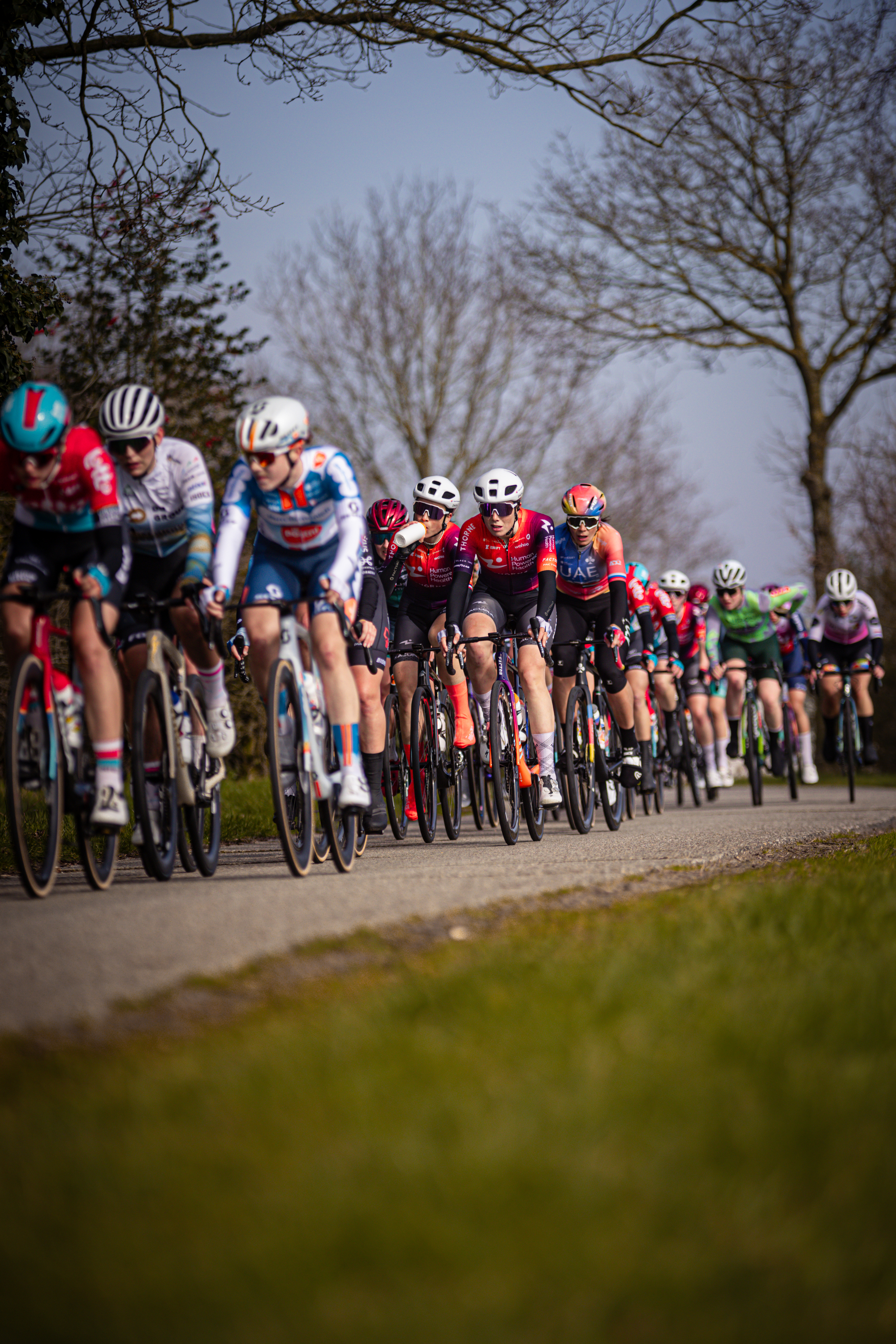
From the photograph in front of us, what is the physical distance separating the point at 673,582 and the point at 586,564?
15.6ft

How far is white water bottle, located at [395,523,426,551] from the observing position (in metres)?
9.16

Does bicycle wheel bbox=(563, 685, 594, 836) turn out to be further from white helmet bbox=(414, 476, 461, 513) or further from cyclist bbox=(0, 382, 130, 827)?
cyclist bbox=(0, 382, 130, 827)

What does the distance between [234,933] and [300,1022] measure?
48.1 inches

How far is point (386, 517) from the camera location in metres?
9.24

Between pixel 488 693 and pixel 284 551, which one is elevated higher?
pixel 284 551

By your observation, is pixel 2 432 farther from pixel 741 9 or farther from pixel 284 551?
pixel 741 9

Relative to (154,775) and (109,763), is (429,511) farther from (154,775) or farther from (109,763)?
(109,763)

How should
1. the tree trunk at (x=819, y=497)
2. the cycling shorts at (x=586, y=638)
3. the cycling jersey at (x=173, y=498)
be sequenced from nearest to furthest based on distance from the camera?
1. the cycling jersey at (x=173, y=498)
2. the cycling shorts at (x=586, y=638)
3. the tree trunk at (x=819, y=497)

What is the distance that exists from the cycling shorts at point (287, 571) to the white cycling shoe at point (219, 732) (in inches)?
26.7

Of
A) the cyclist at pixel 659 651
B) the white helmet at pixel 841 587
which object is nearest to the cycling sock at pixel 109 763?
the cyclist at pixel 659 651

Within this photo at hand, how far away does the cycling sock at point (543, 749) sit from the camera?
29.5ft

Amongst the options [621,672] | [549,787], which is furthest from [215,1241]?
[621,672]

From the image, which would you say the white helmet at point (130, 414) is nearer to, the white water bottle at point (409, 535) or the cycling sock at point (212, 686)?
the cycling sock at point (212, 686)

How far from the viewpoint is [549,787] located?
904cm
